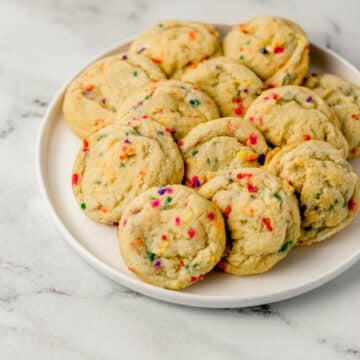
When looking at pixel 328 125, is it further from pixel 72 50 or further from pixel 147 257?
pixel 72 50

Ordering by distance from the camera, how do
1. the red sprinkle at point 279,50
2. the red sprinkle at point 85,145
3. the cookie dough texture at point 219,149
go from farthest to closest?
the red sprinkle at point 279,50 < the red sprinkle at point 85,145 < the cookie dough texture at point 219,149

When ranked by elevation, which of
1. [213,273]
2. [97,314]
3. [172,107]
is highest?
[172,107]

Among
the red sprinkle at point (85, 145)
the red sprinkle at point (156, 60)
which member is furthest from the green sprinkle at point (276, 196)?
the red sprinkle at point (156, 60)

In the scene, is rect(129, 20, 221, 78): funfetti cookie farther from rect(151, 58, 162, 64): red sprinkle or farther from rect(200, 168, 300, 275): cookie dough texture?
rect(200, 168, 300, 275): cookie dough texture

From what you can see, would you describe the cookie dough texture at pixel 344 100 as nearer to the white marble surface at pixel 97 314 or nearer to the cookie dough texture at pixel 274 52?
the cookie dough texture at pixel 274 52

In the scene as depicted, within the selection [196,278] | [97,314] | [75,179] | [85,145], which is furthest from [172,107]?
[97,314]

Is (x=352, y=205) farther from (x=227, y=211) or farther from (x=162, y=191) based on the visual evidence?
(x=162, y=191)
